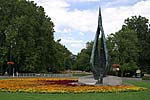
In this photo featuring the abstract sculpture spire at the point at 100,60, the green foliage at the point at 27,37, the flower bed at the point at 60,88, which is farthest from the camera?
the green foliage at the point at 27,37

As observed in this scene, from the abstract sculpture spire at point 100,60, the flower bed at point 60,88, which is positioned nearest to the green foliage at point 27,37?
the abstract sculpture spire at point 100,60

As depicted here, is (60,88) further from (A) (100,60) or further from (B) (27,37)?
(B) (27,37)

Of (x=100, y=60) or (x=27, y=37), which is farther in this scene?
(x=27, y=37)

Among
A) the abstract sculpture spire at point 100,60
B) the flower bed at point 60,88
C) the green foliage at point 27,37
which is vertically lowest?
the flower bed at point 60,88

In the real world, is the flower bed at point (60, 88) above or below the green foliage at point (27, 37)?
below

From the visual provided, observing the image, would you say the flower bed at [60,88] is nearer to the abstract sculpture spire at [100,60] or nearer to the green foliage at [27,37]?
the abstract sculpture spire at [100,60]

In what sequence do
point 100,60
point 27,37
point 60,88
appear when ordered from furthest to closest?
point 27,37, point 100,60, point 60,88

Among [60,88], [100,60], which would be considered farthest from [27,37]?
[60,88]

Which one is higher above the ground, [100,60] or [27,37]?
[27,37]

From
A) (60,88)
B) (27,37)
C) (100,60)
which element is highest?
(27,37)

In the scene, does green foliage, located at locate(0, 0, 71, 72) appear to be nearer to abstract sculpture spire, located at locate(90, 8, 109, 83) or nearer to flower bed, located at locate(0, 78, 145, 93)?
abstract sculpture spire, located at locate(90, 8, 109, 83)

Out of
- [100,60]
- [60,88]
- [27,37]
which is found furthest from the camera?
[27,37]

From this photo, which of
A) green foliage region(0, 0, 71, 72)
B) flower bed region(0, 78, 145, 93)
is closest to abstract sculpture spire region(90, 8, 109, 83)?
flower bed region(0, 78, 145, 93)

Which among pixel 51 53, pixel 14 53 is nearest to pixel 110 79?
pixel 14 53
